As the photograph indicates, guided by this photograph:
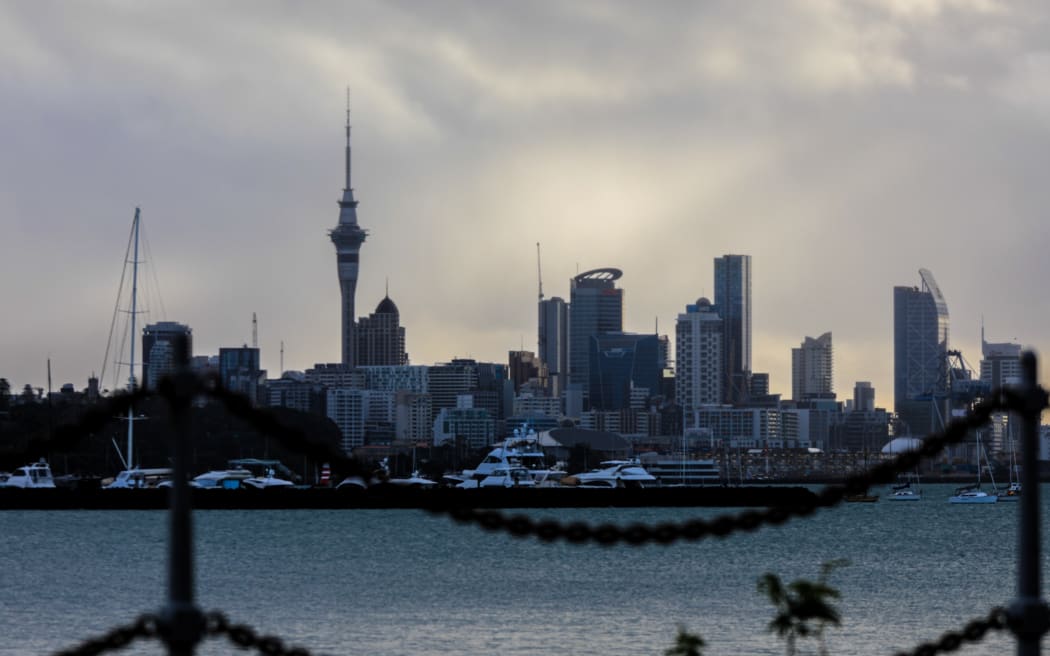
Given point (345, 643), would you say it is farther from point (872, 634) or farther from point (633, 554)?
point (633, 554)

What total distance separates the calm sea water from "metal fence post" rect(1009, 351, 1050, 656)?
19017 millimetres

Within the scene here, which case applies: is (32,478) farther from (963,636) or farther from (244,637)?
(963,636)

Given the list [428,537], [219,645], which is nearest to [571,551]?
[428,537]

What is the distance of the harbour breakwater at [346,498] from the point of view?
9850 centimetres

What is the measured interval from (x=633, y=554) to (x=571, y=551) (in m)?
3.09

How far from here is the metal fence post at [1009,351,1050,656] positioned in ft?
16.7

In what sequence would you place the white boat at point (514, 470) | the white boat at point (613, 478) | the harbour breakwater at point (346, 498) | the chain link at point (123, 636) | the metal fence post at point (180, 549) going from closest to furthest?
the metal fence post at point (180, 549) → the chain link at point (123, 636) → the harbour breakwater at point (346, 498) → the white boat at point (514, 470) → the white boat at point (613, 478)

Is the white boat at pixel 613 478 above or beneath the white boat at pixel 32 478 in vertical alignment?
beneath

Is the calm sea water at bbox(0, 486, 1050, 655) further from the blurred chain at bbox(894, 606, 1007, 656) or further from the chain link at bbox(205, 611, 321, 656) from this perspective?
the chain link at bbox(205, 611, 321, 656)

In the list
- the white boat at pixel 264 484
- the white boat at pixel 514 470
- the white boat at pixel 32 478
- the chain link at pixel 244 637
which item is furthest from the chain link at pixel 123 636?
the white boat at pixel 514 470

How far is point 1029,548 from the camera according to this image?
5117 millimetres

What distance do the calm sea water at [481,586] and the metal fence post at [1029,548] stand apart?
19017 millimetres

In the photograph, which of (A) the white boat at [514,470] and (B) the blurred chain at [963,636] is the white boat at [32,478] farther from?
(B) the blurred chain at [963,636]

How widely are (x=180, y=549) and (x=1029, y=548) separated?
259cm
